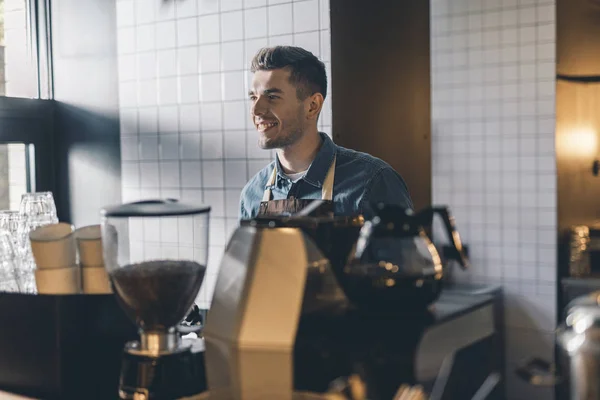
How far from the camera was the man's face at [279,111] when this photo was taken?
3068 mm

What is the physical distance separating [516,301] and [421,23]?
1.92 meters

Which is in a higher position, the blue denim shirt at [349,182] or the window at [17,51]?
the window at [17,51]

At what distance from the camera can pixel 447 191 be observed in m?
5.01

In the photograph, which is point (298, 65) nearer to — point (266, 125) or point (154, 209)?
point (266, 125)

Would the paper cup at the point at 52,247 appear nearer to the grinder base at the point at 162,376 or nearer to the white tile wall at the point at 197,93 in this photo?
the grinder base at the point at 162,376

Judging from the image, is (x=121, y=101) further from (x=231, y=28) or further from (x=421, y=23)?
(x=421, y=23)

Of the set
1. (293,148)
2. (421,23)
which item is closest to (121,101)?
(293,148)

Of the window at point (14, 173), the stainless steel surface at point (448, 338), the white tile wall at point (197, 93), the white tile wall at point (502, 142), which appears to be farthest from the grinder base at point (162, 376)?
the white tile wall at point (502, 142)

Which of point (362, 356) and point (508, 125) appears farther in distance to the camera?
point (508, 125)

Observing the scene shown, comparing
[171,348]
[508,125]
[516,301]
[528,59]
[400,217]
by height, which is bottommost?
[516,301]

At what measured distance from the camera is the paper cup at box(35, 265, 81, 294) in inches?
66.0

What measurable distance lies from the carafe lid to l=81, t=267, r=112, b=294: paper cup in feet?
0.89

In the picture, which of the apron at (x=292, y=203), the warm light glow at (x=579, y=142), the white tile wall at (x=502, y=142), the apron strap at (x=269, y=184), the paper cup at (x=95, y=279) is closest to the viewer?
the apron at (x=292, y=203)

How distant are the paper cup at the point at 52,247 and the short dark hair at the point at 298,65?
1.53 metres
